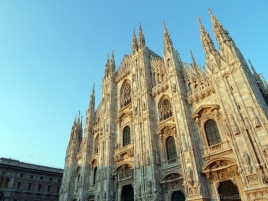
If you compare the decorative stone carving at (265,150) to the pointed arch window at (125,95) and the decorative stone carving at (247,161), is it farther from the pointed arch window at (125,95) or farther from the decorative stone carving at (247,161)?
the pointed arch window at (125,95)

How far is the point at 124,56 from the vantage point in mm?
33031

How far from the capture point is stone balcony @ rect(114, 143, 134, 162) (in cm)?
2147

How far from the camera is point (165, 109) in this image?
21000 mm

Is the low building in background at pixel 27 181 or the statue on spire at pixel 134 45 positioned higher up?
the statue on spire at pixel 134 45

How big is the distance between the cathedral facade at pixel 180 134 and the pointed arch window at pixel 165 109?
0.06m

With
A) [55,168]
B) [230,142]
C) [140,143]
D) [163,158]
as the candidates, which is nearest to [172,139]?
[163,158]

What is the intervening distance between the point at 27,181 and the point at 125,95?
85.6 feet

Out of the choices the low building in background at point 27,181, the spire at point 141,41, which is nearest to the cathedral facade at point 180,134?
the spire at point 141,41

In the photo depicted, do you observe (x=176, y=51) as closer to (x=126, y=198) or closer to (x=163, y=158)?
(x=163, y=158)

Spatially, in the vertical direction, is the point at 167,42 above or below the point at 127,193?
above

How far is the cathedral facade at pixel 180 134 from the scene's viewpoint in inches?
529

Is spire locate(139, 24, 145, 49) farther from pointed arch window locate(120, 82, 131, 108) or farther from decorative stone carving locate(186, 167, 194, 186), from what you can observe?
decorative stone carving locate(186, 167, 194, 186)

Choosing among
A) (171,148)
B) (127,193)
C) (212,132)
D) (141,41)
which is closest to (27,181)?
(127,193)

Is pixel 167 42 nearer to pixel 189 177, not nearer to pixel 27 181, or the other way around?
pixel 189 177
